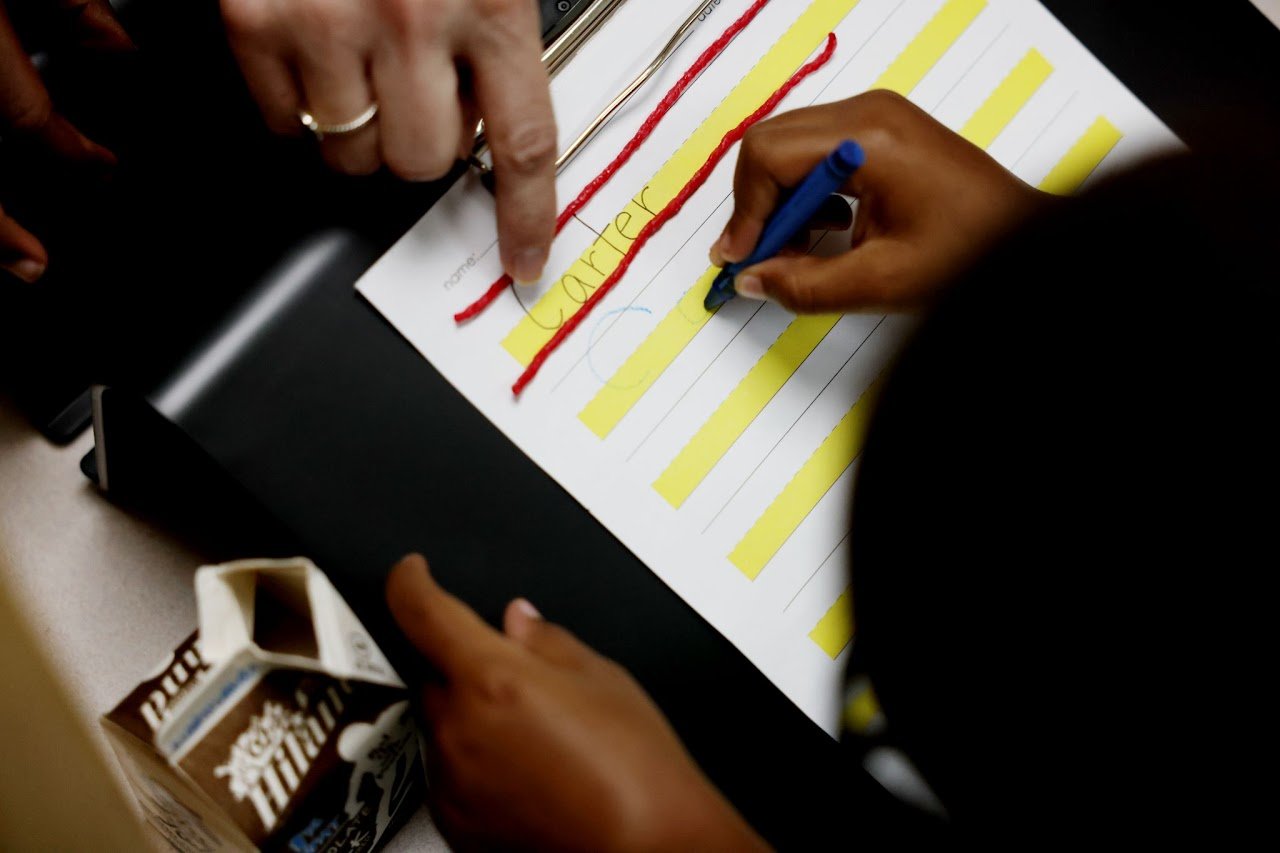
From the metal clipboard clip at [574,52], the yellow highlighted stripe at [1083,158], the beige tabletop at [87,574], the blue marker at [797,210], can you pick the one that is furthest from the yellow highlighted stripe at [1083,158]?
Result: the beige tabletop at [87,574]

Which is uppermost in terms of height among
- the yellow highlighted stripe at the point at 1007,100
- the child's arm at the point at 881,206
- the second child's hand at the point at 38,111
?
the yellow highlighted stripe at the point at 1007,100

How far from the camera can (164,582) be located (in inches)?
20.1

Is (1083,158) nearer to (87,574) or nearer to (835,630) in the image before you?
(835,630)

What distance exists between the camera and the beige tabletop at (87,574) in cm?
50

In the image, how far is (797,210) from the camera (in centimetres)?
39

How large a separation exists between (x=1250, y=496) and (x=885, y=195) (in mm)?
226

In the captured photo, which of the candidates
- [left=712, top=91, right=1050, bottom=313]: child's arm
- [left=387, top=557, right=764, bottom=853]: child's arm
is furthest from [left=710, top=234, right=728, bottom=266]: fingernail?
[left=387, top=557, right=764, bottom=853]: child's arm

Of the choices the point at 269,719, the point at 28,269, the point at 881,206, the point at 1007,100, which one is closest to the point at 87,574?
the point at 28,269

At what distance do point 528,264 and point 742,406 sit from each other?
137mm

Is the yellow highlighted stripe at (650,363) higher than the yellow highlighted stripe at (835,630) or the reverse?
higher

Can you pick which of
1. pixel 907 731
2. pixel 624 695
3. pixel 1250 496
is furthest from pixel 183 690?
pixel 1250 496

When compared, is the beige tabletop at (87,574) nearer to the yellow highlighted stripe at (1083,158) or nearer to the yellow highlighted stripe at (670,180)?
the yellow highlighted stripe at (670,180)

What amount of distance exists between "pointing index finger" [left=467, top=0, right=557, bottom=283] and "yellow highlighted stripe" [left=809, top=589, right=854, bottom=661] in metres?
0.26

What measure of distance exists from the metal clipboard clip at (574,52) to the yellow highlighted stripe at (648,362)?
0.10m
